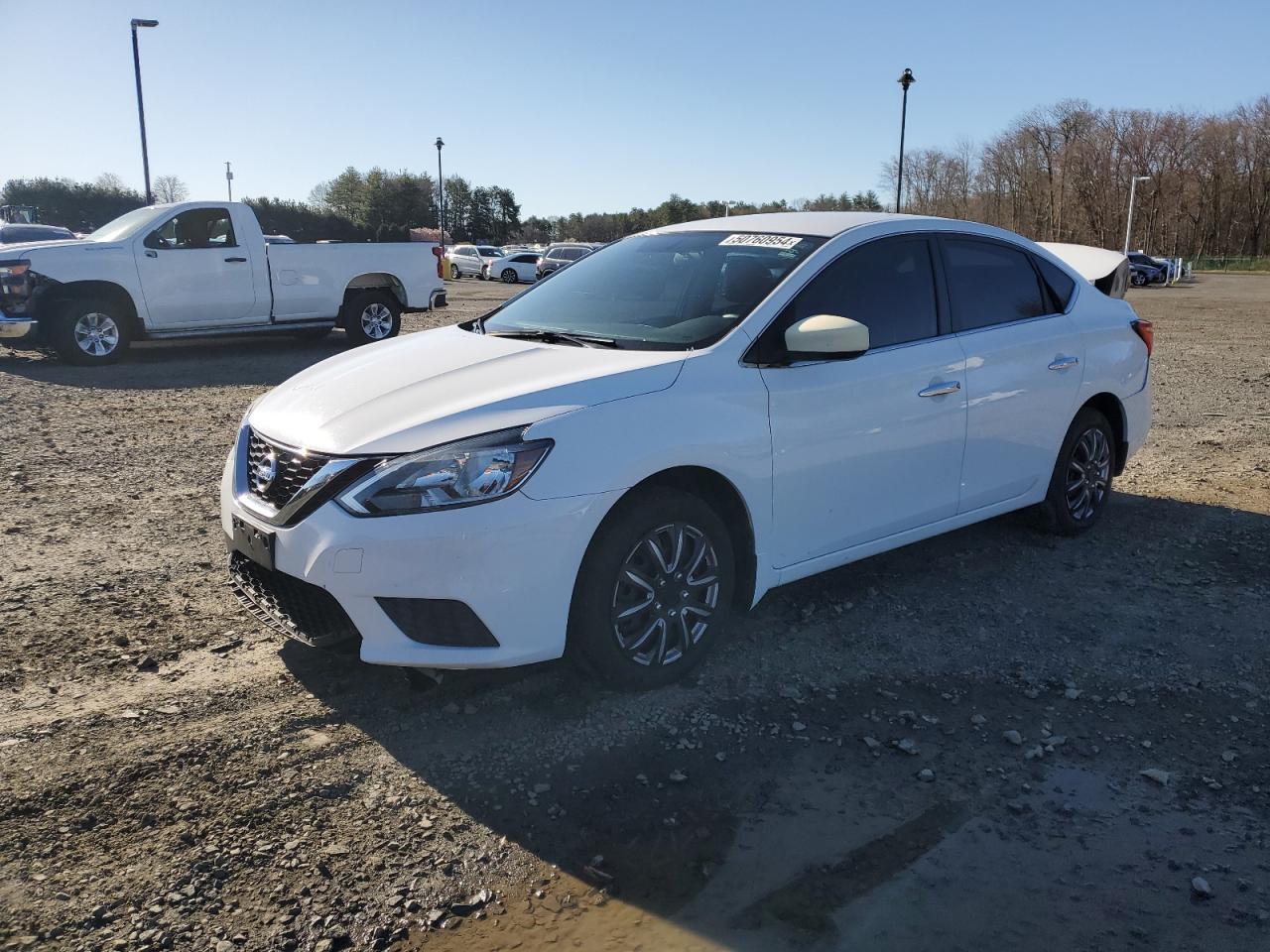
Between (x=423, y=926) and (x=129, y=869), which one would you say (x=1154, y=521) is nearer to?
(x=423, y=926)

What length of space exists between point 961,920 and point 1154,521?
14.4ft

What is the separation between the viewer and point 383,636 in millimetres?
3410

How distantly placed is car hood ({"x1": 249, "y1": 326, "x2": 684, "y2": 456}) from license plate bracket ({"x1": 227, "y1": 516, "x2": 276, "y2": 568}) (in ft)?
1.08

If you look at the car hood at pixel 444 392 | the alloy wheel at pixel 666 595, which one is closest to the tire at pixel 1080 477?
the alloy wheel at pixel 666 595

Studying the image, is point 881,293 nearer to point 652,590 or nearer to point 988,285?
point 988,285

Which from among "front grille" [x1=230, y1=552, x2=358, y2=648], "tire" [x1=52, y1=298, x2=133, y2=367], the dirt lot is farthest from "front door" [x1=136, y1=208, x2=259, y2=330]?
"front grille" [x1=230, y1=552, x2=358, y2=648]

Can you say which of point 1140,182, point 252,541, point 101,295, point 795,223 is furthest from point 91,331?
point 1140,182

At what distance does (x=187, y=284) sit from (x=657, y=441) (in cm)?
1109

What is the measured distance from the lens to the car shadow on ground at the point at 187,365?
11586 millimetres

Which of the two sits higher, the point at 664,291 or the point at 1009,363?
the point at 664,291

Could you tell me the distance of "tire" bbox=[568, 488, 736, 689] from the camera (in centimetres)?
358

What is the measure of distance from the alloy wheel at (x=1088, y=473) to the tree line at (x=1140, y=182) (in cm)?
7795

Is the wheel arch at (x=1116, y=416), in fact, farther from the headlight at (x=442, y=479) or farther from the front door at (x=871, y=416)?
the headlight at (x=442, y=479)

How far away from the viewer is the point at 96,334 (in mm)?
12562
